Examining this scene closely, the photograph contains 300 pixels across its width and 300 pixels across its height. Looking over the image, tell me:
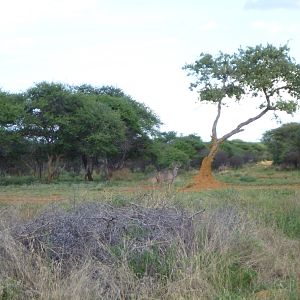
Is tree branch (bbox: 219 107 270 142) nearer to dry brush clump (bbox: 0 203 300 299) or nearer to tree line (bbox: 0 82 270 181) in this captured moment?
tree line (bbox: 0 82 270 181)

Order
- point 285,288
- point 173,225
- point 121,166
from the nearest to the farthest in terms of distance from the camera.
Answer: point 285,288 → point 173,225 → point 121,166

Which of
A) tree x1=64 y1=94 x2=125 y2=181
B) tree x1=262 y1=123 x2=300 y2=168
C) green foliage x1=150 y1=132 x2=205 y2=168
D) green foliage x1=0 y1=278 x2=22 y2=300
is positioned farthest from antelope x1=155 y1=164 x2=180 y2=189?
tree x1=262 y1=123 x2=300 y2=168

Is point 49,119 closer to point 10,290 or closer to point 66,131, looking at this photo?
point 66,131

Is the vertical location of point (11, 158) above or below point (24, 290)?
above

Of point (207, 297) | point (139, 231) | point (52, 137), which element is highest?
point (52, 137)

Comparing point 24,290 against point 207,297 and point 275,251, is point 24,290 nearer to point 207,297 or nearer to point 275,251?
point 207,297

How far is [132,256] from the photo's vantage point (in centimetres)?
654

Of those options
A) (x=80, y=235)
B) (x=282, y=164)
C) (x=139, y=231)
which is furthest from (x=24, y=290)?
(x=282, y=164)

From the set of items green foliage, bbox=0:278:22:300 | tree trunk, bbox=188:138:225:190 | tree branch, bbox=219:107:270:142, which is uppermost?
tree branch, bbox=219:107:270:142

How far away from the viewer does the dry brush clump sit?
19.3ft

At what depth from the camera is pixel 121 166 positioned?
1492 inches

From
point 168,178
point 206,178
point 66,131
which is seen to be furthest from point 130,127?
point 168,178

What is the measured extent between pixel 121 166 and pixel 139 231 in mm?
30990

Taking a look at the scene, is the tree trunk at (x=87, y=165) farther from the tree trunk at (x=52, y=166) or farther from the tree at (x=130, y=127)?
the tree trunk at (x=52, y=166)
